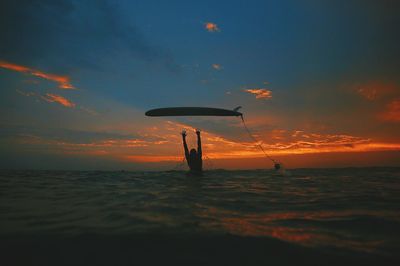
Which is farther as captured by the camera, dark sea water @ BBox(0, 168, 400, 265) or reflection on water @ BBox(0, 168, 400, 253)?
reflection on water @ BBox(0, 168, 400, 253)

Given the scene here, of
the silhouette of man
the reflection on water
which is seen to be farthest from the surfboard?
the reflection on water

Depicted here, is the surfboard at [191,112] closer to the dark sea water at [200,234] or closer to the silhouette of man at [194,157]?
the silhouette of man at [194,157]

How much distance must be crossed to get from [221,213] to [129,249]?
3582 millimetres

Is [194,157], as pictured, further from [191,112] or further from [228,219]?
[228,219]

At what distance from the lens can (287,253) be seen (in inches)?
→ 189

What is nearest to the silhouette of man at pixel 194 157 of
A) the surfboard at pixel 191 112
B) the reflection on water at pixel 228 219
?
the surfboard at pixel 191 112

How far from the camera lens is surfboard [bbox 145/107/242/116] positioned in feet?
67.5

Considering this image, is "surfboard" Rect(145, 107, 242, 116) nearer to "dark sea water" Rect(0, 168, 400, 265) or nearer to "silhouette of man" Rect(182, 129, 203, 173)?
"silhouette of man" Rect(182, 129, 203, 173)

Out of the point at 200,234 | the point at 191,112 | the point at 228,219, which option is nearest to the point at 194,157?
the point at 191,112

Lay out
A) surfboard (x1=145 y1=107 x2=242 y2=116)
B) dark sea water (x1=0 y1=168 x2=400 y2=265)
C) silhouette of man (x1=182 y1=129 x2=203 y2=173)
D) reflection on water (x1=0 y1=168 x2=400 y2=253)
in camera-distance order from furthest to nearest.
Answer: silhouette of man (x1=182 y1=129 x2=203 y2=173)
surfboard (x1=145 y1=107 x2=242 y2=116)
reflection on water (x1=0 y1=168 x2=400 y2=253)
dark sea water (x1=0 y1=168 x2=400 y2=265)

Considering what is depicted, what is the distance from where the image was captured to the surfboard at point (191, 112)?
20.6 m

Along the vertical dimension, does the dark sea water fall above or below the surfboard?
below

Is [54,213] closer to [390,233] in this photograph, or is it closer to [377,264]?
[377,264]

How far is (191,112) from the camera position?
21.0m
